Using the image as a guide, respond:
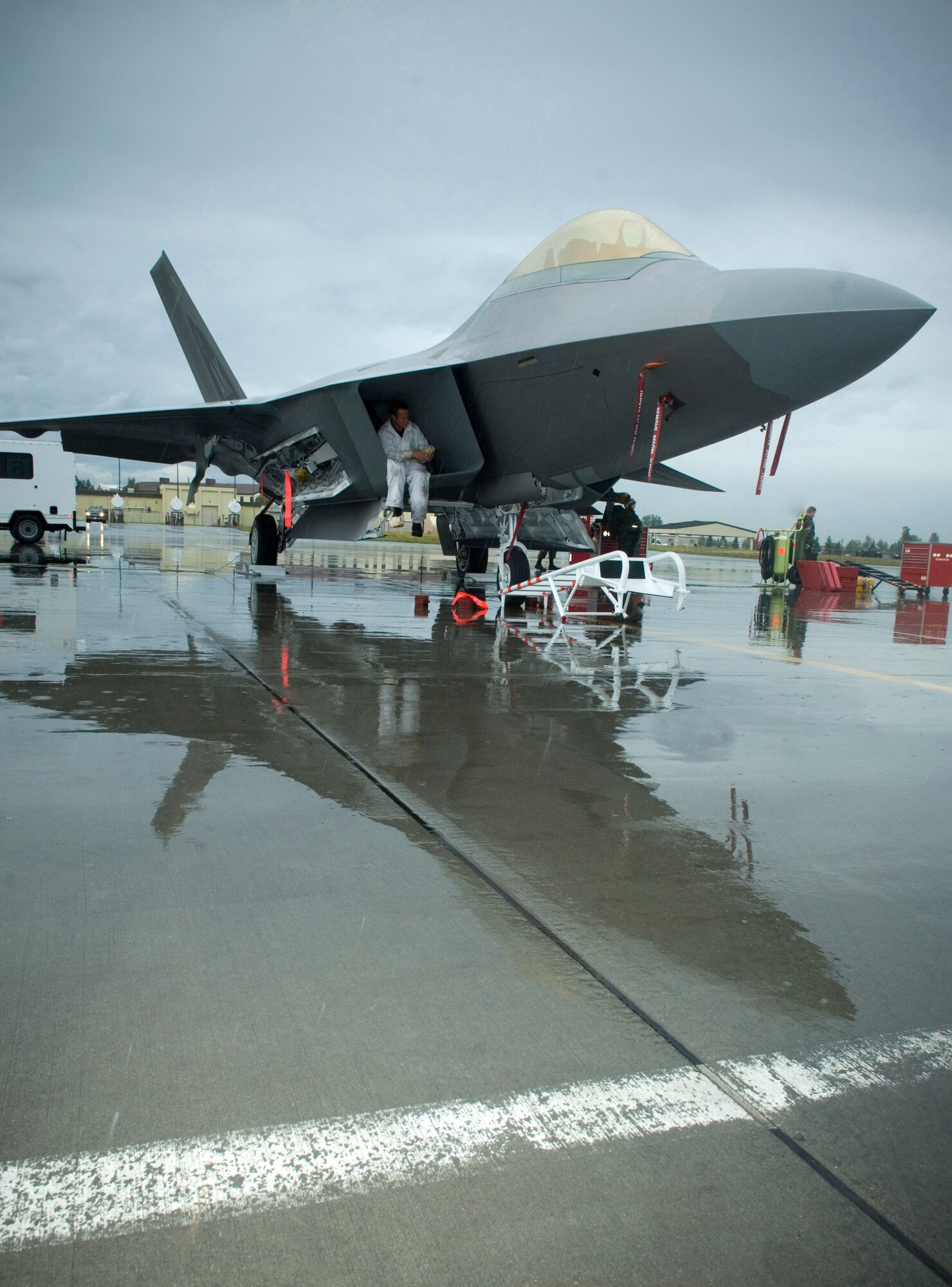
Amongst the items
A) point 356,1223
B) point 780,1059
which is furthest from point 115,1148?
point 780,1059

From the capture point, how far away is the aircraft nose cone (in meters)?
6.75

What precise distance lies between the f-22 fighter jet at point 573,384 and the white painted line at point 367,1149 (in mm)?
6436

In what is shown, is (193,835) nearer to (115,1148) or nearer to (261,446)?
(115,1148)

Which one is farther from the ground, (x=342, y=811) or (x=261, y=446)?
(x=261, y=446)

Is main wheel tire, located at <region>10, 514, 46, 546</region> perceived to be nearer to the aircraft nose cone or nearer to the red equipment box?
the aircraft nose cone

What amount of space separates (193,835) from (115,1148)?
1476 mm

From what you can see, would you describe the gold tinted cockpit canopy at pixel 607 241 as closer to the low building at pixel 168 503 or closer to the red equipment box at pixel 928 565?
the red equipment box at pixel 928 565

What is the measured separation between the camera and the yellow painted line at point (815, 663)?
663 cm

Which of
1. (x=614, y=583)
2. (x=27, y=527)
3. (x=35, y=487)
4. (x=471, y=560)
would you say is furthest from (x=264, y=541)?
(x=27, y=527)

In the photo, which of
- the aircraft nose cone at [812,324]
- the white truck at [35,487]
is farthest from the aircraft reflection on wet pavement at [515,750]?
the white truck at [35,487]

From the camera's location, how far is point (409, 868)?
106 inches

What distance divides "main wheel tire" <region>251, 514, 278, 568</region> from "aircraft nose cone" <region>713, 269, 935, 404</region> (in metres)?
9.28

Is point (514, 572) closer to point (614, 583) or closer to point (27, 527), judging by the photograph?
point (614, 583)

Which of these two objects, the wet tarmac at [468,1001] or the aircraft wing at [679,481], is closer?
the wet tarmac at [468,1001]
